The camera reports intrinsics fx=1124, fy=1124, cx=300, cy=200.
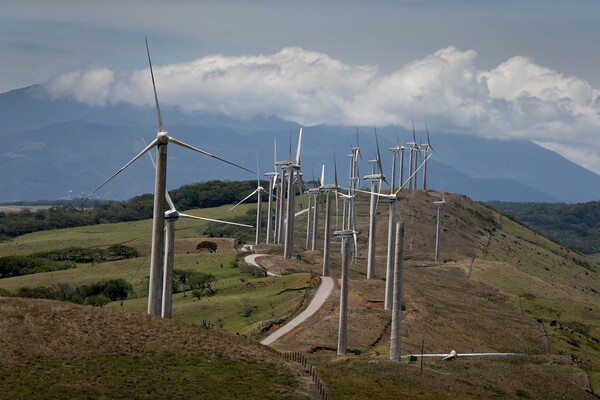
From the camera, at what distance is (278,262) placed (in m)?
159

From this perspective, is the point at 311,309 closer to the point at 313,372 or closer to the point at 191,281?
the point at 191,281

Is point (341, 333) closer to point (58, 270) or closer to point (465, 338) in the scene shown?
point (465, 338)

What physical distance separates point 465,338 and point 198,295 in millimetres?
35472

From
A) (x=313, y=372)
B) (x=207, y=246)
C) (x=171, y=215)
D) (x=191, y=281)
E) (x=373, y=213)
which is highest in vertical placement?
(x=373, y=213)

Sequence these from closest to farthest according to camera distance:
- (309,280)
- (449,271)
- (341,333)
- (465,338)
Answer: (341,333) < (465,338) < (309,280) < (449,271)

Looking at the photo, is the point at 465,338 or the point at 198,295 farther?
the point at 198,295

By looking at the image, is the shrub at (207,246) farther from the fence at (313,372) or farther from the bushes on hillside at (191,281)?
the fence at (313,372)

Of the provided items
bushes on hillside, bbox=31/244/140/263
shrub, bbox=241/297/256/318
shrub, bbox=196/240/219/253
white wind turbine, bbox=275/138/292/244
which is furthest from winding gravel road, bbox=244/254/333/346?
bushes on hillside, bbox=31/244/140/263

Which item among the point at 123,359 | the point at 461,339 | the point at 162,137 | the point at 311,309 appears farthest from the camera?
the point at 311,309

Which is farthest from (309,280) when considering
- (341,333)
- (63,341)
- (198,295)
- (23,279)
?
(63,341)

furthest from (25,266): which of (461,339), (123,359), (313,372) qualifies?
(123,359)

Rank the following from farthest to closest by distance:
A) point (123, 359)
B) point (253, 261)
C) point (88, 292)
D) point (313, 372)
A: point (253, 261), point (88, 292), point (313, 372), point (123, 359)

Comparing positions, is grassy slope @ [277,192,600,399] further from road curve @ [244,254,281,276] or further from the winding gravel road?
road curve @ [244,254,281,276]

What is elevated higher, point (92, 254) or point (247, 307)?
point (92, 254)
